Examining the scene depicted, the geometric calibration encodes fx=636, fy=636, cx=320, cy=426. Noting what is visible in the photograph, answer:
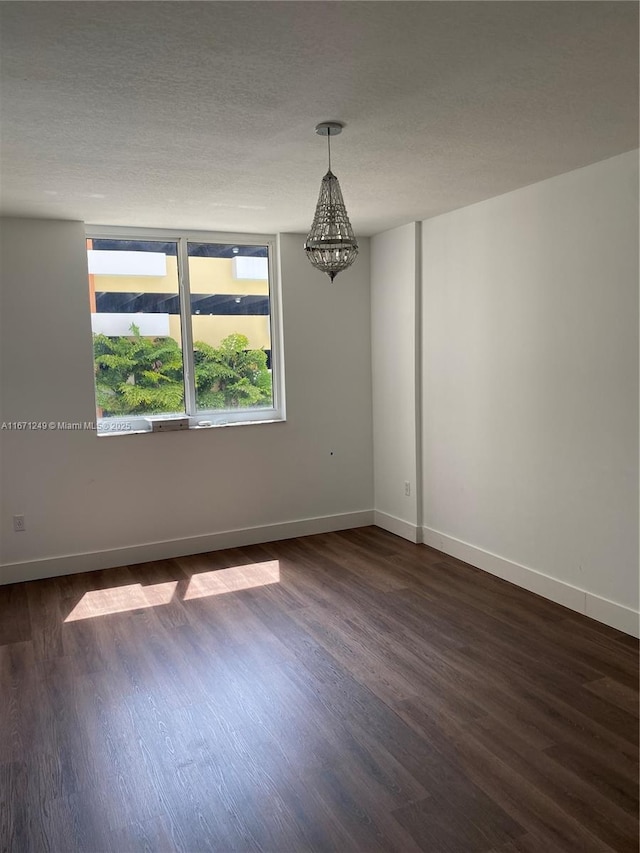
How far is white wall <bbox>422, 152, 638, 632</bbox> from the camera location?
10.9ft

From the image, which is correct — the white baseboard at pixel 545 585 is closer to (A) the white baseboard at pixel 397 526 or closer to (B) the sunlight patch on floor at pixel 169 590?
(A) the white baseboard at pixel 397 526

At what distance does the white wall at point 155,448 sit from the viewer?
14.3 ft

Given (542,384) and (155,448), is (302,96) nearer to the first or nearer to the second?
(542,384)

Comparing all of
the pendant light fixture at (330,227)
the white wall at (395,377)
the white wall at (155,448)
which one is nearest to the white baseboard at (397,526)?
the white wall at (395,377)

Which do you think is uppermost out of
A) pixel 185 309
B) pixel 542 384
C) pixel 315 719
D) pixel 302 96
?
pixel 302 96

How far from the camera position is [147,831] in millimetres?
2098

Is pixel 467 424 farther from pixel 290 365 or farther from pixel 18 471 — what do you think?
pixel 18 471

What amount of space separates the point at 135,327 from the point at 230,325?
2.47 ft

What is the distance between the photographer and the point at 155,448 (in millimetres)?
4812

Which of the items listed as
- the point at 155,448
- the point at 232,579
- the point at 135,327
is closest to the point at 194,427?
the point at 155,448

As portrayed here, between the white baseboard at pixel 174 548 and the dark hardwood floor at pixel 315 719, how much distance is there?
217mm

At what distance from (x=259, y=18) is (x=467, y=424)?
317cm

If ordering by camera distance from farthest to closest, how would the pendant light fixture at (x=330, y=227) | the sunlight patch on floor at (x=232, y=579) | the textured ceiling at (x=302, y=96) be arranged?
the sunlight patch on floor at (x=232, y=579) < the pendant light fixture at (x=330, y=227) < the textured ceiling at (x=302, y=96)

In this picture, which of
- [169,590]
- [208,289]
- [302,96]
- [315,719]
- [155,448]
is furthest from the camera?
[208,289]
